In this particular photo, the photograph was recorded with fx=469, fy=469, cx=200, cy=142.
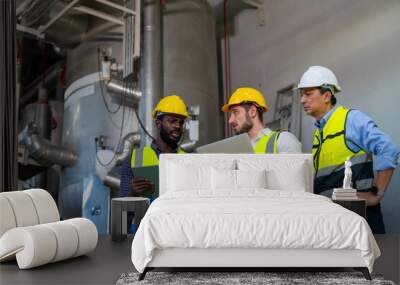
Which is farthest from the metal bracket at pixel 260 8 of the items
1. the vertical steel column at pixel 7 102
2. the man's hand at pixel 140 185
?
the vertical steel column at pixel 7 102

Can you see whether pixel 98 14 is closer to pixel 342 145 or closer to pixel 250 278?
pixel 342 145

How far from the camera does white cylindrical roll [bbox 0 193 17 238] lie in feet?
10.4

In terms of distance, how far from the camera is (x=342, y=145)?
4.36 metres

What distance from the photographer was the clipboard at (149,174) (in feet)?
16.1

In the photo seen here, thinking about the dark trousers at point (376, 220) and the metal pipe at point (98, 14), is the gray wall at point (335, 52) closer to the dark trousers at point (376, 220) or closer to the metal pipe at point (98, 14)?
the dark trousers at point (376, 220)

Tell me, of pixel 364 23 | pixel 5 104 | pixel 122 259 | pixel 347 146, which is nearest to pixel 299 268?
pixel 122 259

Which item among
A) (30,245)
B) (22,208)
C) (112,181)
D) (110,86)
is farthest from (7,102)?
(30,245)

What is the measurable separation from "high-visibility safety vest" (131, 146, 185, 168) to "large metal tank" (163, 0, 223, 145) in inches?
21.4

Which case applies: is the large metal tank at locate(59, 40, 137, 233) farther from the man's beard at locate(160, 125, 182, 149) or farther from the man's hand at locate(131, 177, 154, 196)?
the man's hand at locate(131, 177, 154, 196)

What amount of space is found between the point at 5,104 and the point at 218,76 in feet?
7.61

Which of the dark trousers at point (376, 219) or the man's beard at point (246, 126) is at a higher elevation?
the man's beard at point (246, 126)

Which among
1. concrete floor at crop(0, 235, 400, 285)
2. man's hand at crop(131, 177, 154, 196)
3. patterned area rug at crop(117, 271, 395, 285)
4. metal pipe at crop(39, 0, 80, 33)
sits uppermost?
metal pipe at crop(39, 0, 80, 33)

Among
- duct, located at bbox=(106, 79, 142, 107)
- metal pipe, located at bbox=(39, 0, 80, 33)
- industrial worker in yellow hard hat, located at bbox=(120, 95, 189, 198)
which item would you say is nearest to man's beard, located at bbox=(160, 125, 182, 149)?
industrial worker in yellow hard hat, located at bbox=(120, 95, 189, 198)

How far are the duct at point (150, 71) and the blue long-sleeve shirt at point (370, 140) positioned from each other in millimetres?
2079
